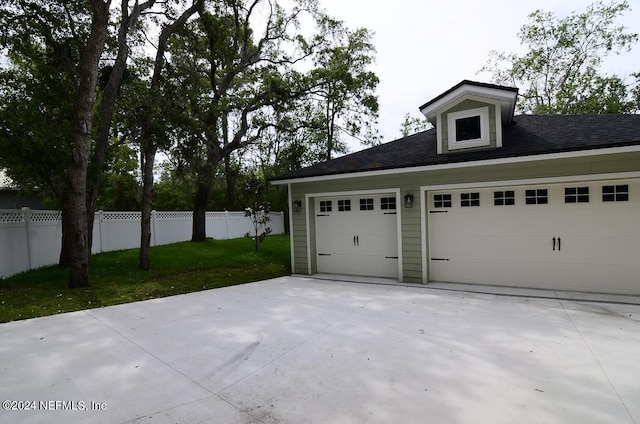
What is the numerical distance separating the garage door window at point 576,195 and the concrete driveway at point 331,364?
1770mm

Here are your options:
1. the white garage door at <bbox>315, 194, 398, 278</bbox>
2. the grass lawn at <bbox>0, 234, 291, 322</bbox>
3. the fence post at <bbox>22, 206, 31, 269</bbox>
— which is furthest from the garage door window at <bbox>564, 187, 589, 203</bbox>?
the fence post at <bbox>22, 206, 31, 269</bbox>

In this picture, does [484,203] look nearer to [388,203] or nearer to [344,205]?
[388,203]

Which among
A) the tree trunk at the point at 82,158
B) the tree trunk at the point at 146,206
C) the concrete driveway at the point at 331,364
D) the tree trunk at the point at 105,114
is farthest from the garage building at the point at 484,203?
the tree trunk at the point at 105,114

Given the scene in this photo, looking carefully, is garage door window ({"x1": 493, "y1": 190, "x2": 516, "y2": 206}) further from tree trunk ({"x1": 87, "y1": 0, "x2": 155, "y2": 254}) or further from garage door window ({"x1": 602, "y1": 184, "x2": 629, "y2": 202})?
tree trunk ({"x1": 87, "y1": 0, "x2": 155, "y2": 254})

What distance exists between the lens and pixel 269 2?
1186 cm

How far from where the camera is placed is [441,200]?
22.2ft

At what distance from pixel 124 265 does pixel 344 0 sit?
944 cm

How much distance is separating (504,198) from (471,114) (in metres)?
1.99

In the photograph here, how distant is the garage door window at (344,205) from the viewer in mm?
7816

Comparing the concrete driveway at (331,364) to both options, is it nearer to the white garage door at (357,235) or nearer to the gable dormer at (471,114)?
the white garage door at (357,235)

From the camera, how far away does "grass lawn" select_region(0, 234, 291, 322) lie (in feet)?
18.6

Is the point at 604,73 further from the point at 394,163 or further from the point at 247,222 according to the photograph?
the point at 247,222

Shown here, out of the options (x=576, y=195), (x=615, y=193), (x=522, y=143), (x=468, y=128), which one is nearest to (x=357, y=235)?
(x=468, y=128)

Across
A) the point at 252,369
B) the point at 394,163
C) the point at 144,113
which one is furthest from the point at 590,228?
the point at 144,113
